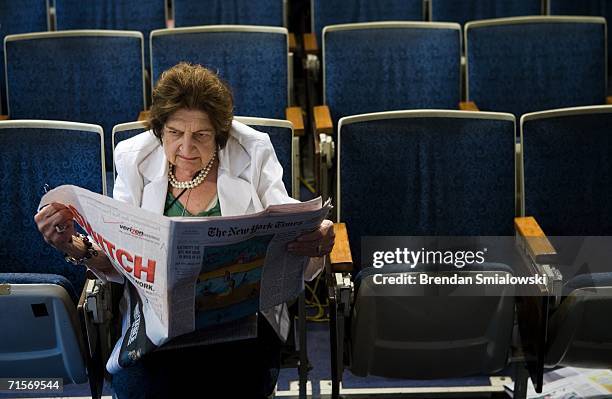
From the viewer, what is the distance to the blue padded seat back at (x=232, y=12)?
2895mm

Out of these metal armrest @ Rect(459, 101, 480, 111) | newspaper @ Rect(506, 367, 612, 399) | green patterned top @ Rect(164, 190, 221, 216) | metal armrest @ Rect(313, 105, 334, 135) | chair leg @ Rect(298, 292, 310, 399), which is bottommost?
newspaper @ Rect(506, 367, 612, 399)

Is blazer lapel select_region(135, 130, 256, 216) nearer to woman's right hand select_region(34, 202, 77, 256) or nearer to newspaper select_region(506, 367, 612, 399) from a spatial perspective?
woman's right hand select_region(34, 202, 77, 256)

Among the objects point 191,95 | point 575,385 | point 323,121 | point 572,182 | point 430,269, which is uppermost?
point 191,95

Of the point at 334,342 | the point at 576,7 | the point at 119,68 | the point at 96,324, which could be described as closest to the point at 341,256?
the point at 334,342

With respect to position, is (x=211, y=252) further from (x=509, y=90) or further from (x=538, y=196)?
(x=509, y=90)

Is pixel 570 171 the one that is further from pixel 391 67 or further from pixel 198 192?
pixel 198 192

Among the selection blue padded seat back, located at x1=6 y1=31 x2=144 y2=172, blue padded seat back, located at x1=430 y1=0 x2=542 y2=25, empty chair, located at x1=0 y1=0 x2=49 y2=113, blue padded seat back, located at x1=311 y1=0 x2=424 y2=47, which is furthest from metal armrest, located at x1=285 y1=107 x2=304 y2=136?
empty chair, located at x1=0 y1=0 x2=49 y2=113

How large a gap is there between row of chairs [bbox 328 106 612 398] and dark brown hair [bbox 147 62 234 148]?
36 centimetres

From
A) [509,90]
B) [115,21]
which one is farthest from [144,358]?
Answer: [115,21]

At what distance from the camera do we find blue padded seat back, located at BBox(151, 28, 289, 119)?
95.9 inches

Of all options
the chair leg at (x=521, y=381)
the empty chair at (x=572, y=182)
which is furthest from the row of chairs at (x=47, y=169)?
the empty chair at (x=572, y=182)

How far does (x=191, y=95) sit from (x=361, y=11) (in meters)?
1.42

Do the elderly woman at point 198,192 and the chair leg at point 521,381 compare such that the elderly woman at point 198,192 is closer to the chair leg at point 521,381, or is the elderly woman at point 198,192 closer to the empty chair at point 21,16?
the chair leg at point 521,381

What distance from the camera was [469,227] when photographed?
2.03 meters
